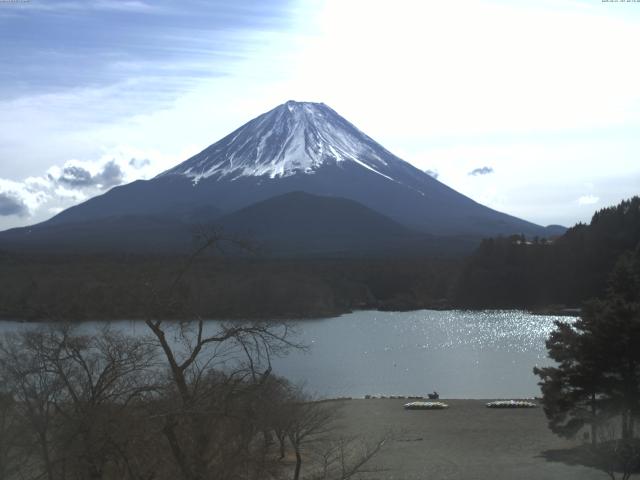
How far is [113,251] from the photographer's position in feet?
215

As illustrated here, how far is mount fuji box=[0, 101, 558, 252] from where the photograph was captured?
301 ft

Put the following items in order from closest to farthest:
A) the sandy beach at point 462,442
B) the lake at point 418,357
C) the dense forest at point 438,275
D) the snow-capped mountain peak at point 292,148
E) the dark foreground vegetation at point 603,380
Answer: the dark foreground vegetation at point 603,380 → the sandy beach at point 462,442 → the lake at point 418,357 → the dense forest at point 438,275 → the snow-capped mountain peak at point 292,148

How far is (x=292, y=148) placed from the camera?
387 feet

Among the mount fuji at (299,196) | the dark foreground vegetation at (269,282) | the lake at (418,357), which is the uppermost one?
the mount fuji at (299,196)

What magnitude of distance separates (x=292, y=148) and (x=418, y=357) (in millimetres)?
89105

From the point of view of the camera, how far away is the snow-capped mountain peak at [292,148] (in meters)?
117

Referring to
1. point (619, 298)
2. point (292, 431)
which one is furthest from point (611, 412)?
point (292, 431)

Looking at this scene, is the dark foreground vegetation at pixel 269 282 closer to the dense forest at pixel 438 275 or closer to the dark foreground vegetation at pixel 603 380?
the dense forest at pixel 438 275

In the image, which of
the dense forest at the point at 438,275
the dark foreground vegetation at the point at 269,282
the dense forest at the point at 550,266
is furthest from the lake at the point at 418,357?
the dense forest at the point at 550,266

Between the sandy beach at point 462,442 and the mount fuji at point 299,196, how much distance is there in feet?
220

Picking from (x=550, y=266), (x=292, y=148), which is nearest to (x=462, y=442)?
(x=550, y=266)

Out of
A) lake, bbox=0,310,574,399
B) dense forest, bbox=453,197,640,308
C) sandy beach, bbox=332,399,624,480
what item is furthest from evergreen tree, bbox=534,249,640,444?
dense forest, bbox=453,197,640,308

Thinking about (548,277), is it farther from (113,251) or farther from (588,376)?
(588,376)

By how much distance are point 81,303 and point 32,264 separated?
24.7m
